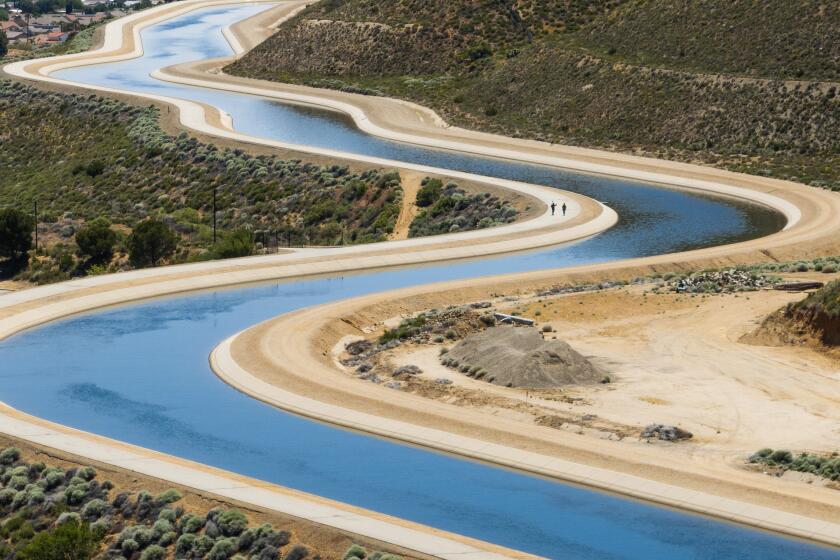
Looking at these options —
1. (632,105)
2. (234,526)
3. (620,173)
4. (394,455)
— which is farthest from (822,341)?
(632,105)

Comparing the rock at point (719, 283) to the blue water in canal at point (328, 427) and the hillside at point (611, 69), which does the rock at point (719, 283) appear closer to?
the blue water in canal at point (328, 427)

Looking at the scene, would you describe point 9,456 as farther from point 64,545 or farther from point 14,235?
point 14,235

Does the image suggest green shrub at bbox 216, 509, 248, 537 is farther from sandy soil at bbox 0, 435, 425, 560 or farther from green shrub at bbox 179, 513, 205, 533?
green shrub at bbox 179, 513, 205, 533

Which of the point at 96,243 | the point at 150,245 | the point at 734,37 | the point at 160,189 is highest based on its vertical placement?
the point at 734,37

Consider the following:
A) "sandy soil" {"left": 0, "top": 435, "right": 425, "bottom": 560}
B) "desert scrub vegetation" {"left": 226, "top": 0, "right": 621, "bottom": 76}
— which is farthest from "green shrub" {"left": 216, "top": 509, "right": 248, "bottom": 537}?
"desert scrub vegetation" {"left": 226, "top": 0, "right": 621, "bottom": 76}

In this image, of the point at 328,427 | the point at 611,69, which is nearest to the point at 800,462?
the point at 328,427

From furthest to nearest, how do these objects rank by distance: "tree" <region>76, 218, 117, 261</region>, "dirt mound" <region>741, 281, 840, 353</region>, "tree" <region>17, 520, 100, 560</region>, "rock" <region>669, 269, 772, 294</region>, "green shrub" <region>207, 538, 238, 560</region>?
"tree" <region>76, 218, 117, 261</region>
"rock" <region>669, 269, 772, 294</region>
"dirt mound" <region>741, 281, 840, 353</region>
"tree" <region>17, 520, 100, 560</region>
"green shrub" <region>207, 538, 238, 560</region>

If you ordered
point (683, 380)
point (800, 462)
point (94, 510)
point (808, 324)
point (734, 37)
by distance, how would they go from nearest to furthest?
point (94, 510) < point (800, 462) < point (683, 380) < point (808, 324) < point (734, 37)
